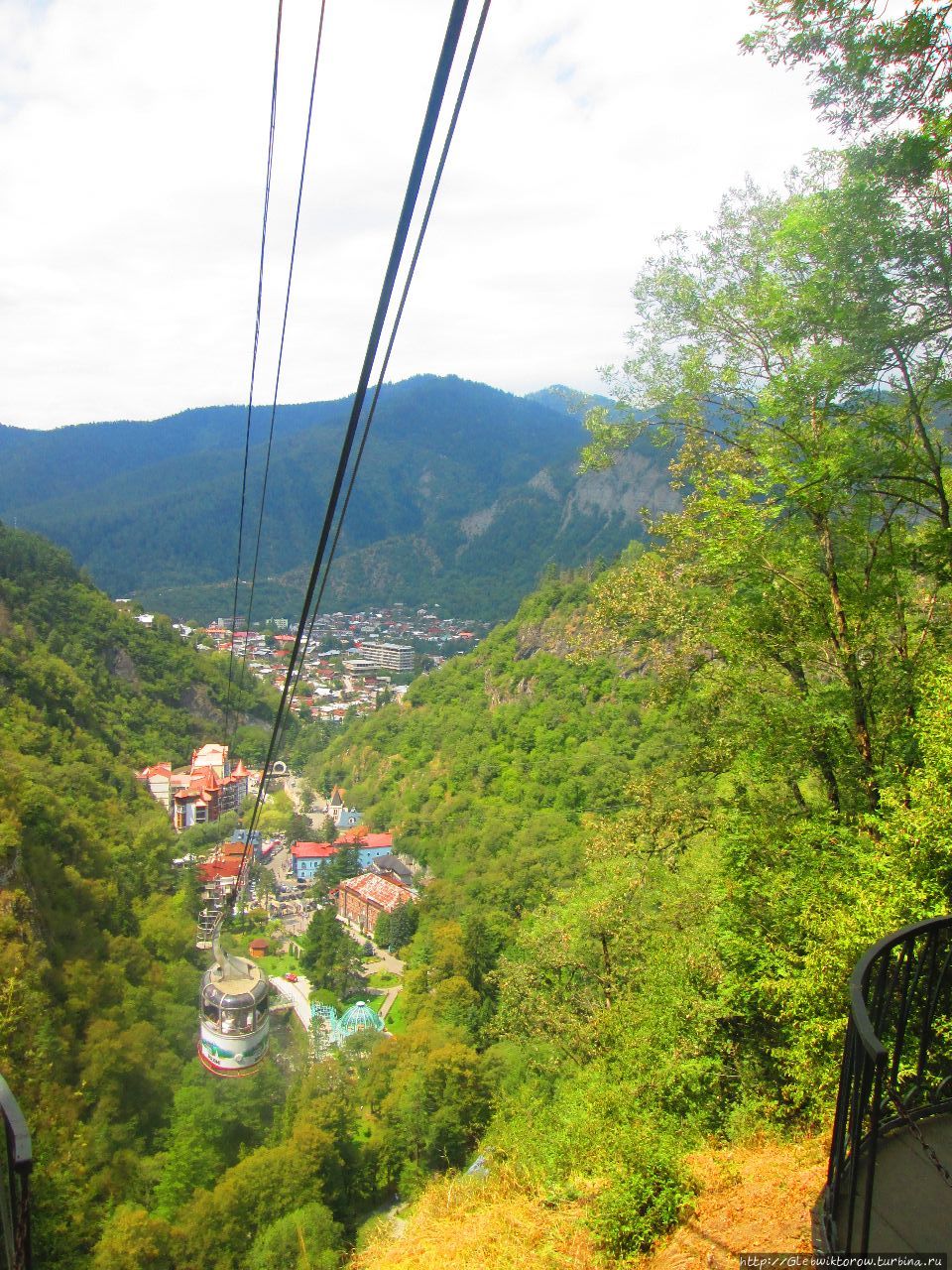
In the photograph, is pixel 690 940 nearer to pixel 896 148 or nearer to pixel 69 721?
pixel 896 148

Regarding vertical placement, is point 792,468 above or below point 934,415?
below

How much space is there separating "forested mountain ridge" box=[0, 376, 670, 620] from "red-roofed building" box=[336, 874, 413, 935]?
6525cm

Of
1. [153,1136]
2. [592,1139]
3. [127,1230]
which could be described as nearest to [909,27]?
[592,1139]

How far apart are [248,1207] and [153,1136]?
15.3 feet

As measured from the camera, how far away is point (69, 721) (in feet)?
128

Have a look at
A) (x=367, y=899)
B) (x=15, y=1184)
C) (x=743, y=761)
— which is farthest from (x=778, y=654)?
(x=367, y=899)

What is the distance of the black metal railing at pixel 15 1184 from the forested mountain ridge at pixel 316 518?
95.7 m

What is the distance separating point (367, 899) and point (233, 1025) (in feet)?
55.7

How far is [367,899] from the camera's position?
36781mm

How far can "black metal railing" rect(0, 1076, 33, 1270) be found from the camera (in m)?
1.91

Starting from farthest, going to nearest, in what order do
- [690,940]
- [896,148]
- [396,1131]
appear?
[396,1131] → [690,940] → [896,148]

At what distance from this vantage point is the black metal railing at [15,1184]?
1911mm

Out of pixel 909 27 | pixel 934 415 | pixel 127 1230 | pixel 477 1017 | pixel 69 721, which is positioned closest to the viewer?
pixel 909 27

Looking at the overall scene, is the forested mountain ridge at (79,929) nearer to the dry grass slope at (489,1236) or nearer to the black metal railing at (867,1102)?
the dry grass slope at (489,1236)
